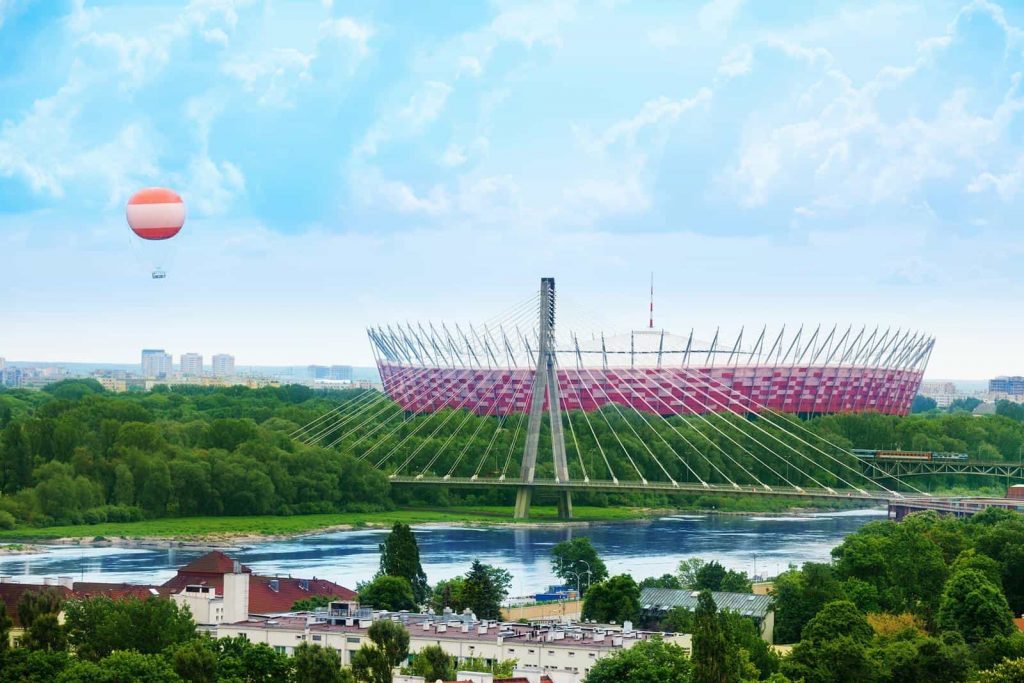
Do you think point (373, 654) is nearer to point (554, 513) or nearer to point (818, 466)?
point (554, 513)

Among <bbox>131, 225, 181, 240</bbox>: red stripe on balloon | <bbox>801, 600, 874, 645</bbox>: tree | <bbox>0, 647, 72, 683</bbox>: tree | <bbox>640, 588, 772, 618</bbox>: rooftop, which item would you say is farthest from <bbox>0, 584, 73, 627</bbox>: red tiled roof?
<bbox>801, 600, 874, 645</bbox>: tree

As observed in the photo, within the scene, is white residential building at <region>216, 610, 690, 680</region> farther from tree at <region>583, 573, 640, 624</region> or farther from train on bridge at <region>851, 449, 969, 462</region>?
train on bridge at <region>851, 449, 969, 462</region>

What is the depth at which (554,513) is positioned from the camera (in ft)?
202

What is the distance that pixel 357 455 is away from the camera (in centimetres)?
6800

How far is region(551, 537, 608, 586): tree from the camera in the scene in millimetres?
41500

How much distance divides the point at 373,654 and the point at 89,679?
3.65 metres

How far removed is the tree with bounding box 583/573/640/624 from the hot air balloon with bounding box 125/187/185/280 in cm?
1021

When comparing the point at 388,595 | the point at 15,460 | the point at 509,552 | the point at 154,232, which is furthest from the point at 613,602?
the point at 15,460

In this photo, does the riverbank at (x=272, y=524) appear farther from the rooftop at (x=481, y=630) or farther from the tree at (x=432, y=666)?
the tree at (x=432, y=666)

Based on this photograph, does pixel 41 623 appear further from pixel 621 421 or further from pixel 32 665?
pixel 621 421

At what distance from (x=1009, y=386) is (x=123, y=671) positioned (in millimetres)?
166815

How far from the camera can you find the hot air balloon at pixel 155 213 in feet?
129

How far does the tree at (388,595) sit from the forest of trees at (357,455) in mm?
20751

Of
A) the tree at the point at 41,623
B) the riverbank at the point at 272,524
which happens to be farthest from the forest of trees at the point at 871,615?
the riverbank at the point at 272,524
